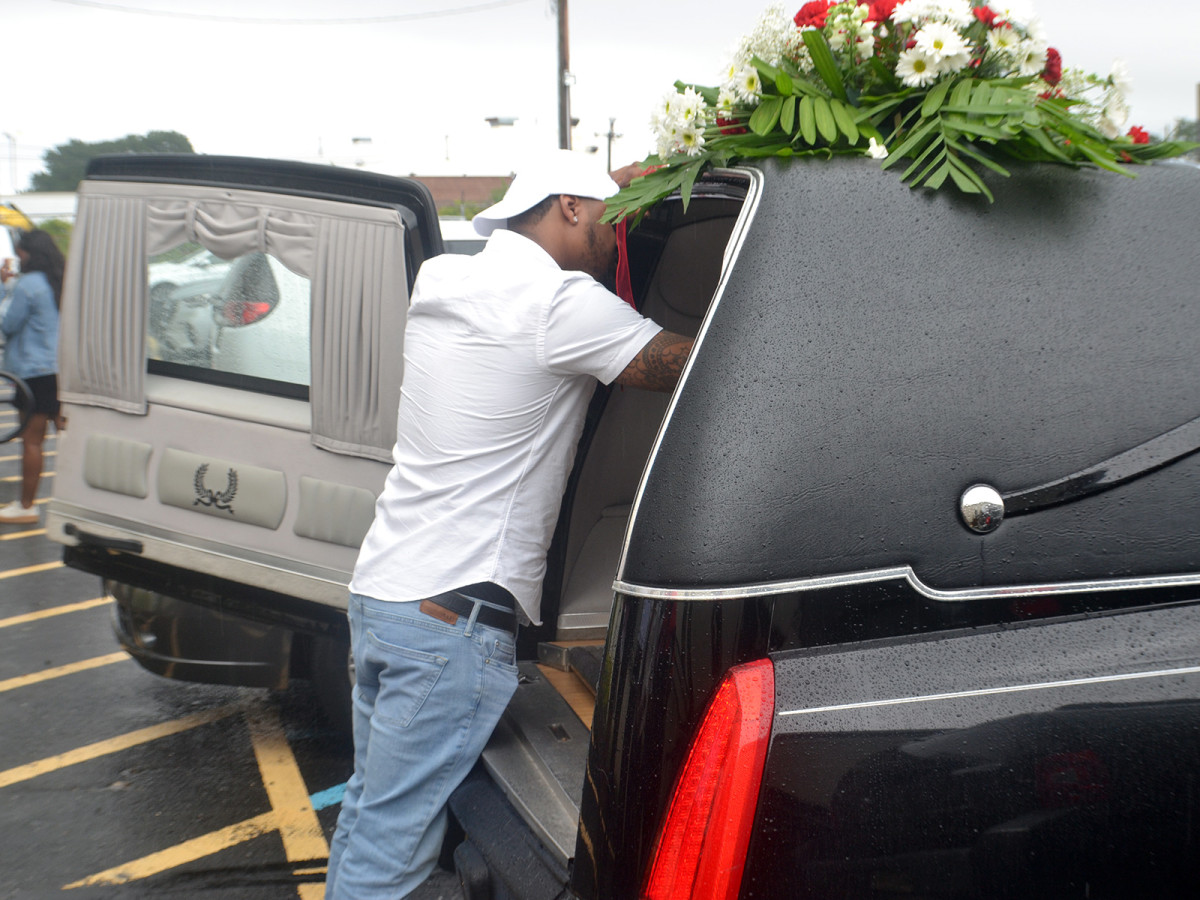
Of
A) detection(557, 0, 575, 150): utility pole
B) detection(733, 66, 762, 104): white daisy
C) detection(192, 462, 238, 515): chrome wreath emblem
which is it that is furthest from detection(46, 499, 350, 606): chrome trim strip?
detection(557, 0, 575, 150): utility pole

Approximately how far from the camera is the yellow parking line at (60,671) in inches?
178

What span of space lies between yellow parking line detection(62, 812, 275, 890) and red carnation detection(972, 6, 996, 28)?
317 centimetres

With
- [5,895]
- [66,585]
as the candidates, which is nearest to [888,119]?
[5,895]

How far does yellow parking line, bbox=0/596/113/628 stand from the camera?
17.5 feet

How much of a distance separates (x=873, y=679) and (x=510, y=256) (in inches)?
44.6

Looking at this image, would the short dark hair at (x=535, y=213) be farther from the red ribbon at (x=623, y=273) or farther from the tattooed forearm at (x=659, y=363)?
the tattooed forearm at (x=659, y=363)

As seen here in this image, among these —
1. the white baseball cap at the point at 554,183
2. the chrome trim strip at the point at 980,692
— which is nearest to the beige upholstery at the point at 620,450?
the white baseball cap at the point at 554,183

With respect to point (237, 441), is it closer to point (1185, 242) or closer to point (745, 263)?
point (745, 263)

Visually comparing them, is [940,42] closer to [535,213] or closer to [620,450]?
[535,213]

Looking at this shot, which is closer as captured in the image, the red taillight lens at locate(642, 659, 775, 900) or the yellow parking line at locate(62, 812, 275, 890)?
the red taillight lens at locate(642, 659, 775, 900)

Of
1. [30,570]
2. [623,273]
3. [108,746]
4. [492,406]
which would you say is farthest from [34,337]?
[492,406]

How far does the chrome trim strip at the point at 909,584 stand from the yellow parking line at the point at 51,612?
15.8ft

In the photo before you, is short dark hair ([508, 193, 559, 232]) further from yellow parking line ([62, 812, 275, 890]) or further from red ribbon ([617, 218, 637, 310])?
yellow parking line ([62, 812, 275, 890])

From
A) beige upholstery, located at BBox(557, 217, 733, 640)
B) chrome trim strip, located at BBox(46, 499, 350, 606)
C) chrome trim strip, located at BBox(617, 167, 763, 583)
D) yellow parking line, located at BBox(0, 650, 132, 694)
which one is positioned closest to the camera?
chrome trim strip, located at BBox(617, 167, 763, 583)
